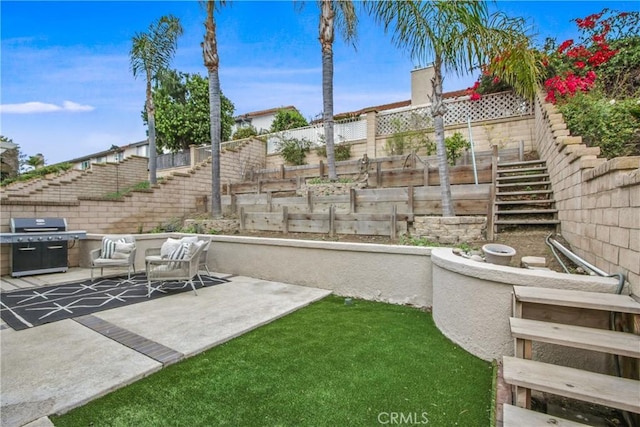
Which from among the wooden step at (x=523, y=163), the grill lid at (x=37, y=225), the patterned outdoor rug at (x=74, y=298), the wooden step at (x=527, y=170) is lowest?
the patterned outdoor rug at (x=74, y=298)

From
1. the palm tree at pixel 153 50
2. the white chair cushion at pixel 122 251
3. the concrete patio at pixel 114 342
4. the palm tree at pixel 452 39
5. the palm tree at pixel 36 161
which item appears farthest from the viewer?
the palm tree at pixel 36 161

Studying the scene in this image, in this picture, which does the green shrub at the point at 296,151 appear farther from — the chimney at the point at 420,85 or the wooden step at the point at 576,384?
the wooden step at the point at 576,384

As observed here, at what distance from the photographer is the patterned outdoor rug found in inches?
163

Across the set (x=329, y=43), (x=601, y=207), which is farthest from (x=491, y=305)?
(x=329, y=43)

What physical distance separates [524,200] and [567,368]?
4.46 m

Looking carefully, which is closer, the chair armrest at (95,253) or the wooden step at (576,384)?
the wooden step at (576,384)

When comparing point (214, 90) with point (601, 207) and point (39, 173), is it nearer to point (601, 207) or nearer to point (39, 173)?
point (601, 207)

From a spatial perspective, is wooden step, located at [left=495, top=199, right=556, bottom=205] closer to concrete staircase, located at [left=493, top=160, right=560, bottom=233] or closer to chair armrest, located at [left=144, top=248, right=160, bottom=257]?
concrete staircase, located at [left=493, top=160, right=560, bottom=233]

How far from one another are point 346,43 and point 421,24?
441 cm

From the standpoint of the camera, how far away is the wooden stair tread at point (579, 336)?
1855 mm

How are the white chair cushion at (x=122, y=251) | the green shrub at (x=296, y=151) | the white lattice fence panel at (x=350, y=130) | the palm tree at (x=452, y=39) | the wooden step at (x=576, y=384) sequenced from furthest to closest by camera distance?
the green shrub at (x=296, y=151) < the white lattice fence panel at (x=350, y=130) < the white chair cushion at (x=122, y=251) < the palm tree at (x=452, y=39) < the wooden step at (x=576, y=384)

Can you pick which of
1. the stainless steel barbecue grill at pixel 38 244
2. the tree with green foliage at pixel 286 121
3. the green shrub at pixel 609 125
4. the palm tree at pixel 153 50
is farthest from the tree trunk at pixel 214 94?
the tree with green foliage at pixel 286 121

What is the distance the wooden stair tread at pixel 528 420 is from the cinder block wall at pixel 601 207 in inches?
44.0

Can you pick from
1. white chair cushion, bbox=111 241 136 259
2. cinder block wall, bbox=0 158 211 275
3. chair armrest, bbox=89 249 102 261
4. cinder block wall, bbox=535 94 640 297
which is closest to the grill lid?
cinder block wall, bbox=0 158 211 275
